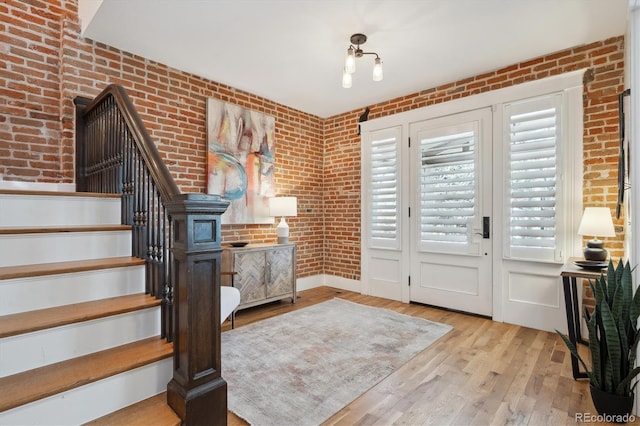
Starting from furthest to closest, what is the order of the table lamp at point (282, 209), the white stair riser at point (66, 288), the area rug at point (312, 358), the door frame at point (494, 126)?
1. the table lamp at point (282, 209)
2. the door frame at point (494, 126)
3. the area rug at point (312, 358)
4. the white stair riser at point (66, 288)

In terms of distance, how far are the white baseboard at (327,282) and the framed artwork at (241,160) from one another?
122cm

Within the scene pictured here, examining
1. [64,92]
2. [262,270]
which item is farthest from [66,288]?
[262,270]

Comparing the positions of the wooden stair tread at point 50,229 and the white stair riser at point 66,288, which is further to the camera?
the wooden stair tread at point 50,229

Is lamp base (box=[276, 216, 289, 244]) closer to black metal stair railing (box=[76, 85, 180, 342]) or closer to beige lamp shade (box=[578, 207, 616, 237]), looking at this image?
black metal stair railing (box=[76, 85, 180, 342])

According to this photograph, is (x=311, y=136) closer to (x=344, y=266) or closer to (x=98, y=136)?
(x=344, y=266)

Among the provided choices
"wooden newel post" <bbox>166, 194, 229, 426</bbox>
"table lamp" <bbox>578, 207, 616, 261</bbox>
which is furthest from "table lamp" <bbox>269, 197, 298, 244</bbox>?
"table lamp" <bbox>578, 207, 616, 261</bbox>

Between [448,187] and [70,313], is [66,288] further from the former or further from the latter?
[448,187]

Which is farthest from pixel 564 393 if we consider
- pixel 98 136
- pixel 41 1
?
pixel 41 1

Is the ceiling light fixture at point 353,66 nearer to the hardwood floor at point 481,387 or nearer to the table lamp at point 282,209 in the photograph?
the table lamp at point 282,209

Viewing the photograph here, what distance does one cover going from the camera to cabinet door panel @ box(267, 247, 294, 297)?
4039mm

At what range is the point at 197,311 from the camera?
1.44 metres

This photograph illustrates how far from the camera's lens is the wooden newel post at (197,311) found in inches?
55.4

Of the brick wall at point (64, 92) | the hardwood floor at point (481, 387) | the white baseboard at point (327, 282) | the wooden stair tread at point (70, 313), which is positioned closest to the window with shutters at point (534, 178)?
the hardwood floor at point (481, 387)

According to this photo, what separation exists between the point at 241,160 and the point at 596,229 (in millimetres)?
3796
